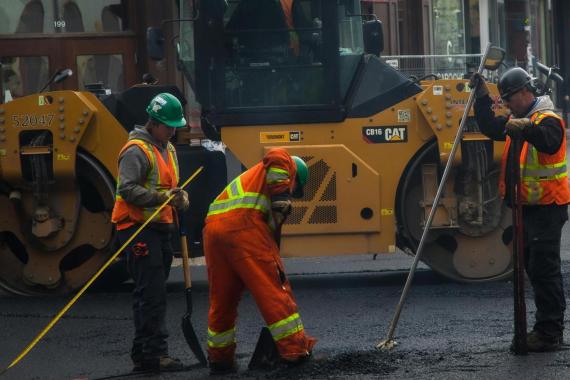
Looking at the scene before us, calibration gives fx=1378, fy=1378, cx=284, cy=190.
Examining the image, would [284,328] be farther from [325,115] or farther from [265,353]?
[325,115]

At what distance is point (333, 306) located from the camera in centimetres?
1014

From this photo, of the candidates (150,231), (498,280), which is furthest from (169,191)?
(498,280)

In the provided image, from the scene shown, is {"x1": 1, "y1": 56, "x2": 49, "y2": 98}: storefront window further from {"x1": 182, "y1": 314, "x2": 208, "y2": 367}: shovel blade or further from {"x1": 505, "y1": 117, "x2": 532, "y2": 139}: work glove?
{"x1": 505, "y1": 117, "x2": 532, "y2": 139}: work glove

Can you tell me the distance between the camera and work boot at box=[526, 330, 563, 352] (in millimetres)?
7996

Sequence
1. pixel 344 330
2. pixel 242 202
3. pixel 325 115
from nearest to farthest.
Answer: pixel 242 202
pixel 344 330
pixel 325 115

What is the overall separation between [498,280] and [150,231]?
3.91m

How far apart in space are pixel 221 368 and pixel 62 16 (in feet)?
32.8

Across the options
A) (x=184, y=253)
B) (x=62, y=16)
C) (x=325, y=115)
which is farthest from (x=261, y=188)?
(x=62, y=16)

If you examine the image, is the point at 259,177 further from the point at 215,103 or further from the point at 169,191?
the point at 215,103

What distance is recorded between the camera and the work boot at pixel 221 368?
7.78m

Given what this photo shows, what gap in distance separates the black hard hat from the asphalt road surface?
153 centimetres

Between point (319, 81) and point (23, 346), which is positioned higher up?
point (319, 81)

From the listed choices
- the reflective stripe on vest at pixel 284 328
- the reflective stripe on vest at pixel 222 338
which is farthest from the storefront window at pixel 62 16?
the reflective stripe on vest at pixel 284 328

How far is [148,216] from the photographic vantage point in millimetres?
8078
